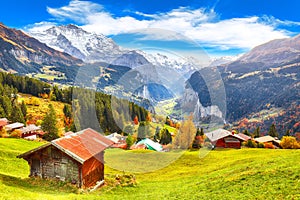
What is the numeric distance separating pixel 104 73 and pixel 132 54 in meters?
5.00

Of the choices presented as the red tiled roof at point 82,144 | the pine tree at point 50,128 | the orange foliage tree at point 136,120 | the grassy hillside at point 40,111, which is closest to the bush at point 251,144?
the pine tree at point 50,128

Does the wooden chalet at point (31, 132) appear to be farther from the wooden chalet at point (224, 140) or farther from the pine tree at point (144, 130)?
the pine tree at point (144, 130)

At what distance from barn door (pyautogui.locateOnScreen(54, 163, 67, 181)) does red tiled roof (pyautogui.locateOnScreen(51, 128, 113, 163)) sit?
6.71ft

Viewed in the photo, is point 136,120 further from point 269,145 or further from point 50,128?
point 269,145

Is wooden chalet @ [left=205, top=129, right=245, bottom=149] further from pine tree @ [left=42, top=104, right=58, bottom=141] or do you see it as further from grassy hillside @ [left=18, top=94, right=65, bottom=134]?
grassy hillside @ [left=18, top=94, right=65, bottom=134]

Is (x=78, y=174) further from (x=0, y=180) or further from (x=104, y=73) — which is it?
(x=104, y=73)

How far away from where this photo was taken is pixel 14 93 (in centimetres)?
15275

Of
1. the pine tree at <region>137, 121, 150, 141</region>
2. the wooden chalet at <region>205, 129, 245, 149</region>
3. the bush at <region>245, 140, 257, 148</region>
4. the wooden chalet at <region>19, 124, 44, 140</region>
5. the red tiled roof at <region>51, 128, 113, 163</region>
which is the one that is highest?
the pine tree at <region>137, 121, 150, 141</region>

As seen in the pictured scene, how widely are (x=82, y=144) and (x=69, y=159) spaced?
2.08 meters

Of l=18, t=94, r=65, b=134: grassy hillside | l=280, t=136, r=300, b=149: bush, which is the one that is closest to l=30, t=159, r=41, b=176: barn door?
l=280, t=136, r=300, b=149: bush

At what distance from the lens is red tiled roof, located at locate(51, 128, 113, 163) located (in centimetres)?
2522

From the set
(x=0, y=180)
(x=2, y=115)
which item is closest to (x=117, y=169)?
(x=0, y=180)

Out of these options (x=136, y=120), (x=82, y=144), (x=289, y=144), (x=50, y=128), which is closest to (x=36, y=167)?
(x=82, y=144)

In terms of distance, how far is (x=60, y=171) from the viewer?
86.5 feet
